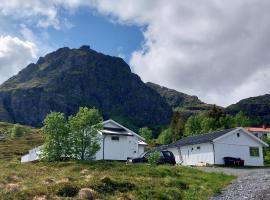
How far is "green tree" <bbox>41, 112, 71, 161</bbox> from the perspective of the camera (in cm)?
5022

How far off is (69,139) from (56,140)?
1597 millimetres

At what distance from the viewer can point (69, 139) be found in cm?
5134

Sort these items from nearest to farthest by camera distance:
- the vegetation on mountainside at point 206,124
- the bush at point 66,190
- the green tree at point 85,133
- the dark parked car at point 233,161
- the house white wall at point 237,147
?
1. the bush at point 66,190
2. the green tree at point 85,133
3. the dark parked car at point 233,161
4. the house white wall at point 237,147
5. the vegetation on mountainside at point 206,124

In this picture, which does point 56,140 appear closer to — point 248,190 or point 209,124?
point 248,190

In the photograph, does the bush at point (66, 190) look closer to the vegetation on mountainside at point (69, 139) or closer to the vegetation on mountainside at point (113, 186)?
the vegetation on mountainside at point (113, 186)

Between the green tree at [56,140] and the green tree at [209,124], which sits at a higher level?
the green tree at [209,124]

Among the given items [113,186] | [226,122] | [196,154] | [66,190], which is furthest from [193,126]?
[66,190]

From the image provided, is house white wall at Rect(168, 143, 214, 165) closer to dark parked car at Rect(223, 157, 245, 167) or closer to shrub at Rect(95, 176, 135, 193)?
dark parked car at Rect(223, 157, 245, 167)

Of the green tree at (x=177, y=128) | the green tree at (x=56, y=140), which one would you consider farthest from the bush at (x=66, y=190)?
the green tree at (x=177, y=128)

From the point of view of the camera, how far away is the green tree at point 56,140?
165 ft

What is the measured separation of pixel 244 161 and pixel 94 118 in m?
25.2

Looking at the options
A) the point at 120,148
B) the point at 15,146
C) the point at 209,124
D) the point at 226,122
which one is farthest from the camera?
the point at 15,146

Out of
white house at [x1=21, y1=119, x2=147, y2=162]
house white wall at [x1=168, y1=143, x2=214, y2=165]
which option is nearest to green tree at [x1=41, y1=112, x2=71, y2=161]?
white house at [x1=21, y1=119, x2=147, y2=162]

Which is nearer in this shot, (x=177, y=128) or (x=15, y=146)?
(x=15, y=146)
